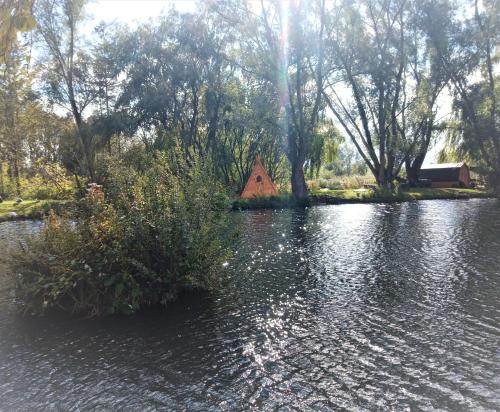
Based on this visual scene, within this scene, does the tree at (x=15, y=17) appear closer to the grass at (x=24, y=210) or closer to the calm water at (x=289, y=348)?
the calm water at (x=289, y=348)

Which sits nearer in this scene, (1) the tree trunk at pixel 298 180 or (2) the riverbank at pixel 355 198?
(2) the riverbank at pixel 355 198

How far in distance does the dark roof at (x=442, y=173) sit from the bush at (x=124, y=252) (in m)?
51.6

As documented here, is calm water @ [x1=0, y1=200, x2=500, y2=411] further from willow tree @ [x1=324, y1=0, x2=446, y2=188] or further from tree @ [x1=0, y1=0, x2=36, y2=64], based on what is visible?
willow tree @ [x1=324, y1=0, x2=446, y2=188]

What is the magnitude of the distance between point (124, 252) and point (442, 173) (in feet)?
187

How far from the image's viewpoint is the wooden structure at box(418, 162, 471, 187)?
55156mm

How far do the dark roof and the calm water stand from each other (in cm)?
4823

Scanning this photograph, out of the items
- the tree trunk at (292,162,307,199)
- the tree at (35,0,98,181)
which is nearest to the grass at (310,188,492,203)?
→ the tree trunk at (292,162,307,199)

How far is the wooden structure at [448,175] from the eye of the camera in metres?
55.2

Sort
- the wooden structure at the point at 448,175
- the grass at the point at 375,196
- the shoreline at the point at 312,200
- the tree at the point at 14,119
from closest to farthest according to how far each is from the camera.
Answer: the shoreline at the point at 312,200 < the grass at the point at 375,196 < the tree at the point at 14,119 < the wooden structure at the point at 448,175

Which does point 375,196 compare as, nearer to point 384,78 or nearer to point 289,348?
point 384,78

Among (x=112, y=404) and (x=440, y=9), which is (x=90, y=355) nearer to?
(x=112, y=404)

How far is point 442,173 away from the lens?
5653cm

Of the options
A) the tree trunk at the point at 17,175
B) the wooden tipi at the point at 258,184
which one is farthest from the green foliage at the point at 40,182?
the wooden tipi at the point at 258,184

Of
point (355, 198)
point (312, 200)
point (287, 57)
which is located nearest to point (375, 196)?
point (355, 198)
